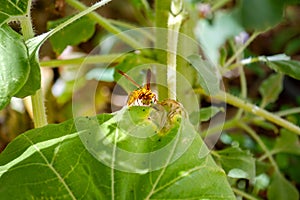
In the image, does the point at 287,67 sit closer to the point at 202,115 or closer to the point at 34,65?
the point at 202,115

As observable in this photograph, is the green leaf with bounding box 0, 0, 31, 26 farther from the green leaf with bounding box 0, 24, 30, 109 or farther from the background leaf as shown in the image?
the background leaf

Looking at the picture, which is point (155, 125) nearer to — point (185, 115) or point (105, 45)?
point (185, 115)

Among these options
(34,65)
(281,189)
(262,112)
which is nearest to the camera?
(34,65)

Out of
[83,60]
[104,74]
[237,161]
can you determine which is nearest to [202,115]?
[237,161]

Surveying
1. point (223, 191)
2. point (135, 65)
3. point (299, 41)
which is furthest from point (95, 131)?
point (299, 41)

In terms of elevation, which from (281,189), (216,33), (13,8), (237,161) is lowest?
(281,189)

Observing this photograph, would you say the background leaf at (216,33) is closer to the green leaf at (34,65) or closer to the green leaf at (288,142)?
the green leaf at (288,142)

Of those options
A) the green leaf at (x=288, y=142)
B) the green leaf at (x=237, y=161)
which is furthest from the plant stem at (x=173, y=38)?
the green leaf at (x=288, y=142)

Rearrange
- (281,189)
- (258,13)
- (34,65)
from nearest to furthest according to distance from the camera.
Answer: (258,13) < (34,65) < (281,189)
